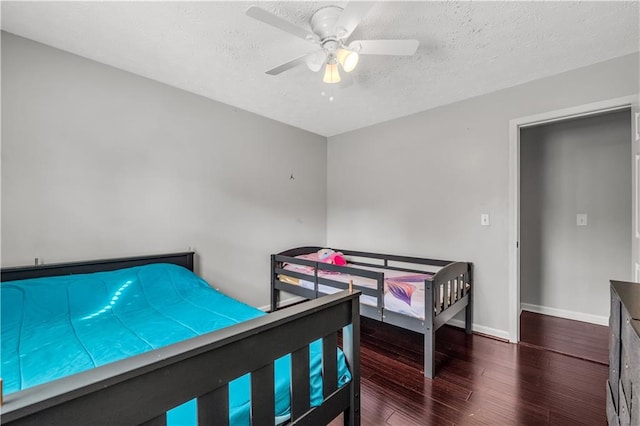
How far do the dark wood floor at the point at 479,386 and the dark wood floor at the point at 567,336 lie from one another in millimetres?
139

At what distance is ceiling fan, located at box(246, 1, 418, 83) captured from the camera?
1397 millimetres

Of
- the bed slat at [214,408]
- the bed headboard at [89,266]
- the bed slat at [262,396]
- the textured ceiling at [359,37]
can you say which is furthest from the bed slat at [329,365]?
the bed headboard at [89,266]

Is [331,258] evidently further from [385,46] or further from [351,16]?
[351,16]

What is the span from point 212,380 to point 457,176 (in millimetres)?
2789

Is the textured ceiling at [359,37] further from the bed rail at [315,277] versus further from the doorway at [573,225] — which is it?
the bed rail at [315,277]

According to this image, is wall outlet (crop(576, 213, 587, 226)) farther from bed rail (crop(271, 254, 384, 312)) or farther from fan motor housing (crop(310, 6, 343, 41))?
fan motor housing (crop(310, 6, 343, 41))

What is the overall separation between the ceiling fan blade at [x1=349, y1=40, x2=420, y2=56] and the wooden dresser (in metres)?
1.51

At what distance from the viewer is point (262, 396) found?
0.93 m

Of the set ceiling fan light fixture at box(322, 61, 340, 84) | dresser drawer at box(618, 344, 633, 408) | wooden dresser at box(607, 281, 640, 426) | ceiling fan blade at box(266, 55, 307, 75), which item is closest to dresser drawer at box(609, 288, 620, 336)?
wooden dresser at box(607, 281, 640, 426)

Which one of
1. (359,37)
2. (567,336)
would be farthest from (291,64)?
(567,336)

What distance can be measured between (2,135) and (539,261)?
4948mm

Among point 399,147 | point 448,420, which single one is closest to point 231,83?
point 399,147

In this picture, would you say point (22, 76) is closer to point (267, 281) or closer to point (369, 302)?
point (267, 281)

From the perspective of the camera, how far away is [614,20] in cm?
166
